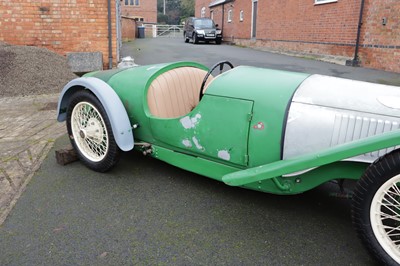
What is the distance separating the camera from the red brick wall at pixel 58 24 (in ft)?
28.7

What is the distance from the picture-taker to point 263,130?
251 cm

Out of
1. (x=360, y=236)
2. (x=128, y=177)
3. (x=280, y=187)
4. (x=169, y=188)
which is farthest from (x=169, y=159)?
(x=360, y=236)

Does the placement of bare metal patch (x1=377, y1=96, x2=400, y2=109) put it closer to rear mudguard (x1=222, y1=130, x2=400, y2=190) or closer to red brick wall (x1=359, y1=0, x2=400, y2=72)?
rear mudguard (x1=222, y1=130, x2=400, y2=190)

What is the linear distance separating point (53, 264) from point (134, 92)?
1694mm

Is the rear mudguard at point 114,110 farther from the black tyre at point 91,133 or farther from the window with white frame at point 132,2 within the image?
the window with white frame at point 132,2

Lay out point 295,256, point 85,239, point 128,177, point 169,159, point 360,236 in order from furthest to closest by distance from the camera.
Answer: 1. point 128,177
2. point 169,159
3. point 85,239
4. point 295,256
5. point 360,236

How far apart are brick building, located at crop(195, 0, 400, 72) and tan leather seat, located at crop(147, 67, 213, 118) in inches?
351

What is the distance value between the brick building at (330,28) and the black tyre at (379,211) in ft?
31.8

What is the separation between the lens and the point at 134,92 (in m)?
3.30

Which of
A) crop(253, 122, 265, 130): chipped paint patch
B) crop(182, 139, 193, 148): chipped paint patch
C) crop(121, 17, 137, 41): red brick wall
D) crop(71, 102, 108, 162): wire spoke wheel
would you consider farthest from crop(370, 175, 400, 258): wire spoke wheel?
crop(121, 17, 137, 41): red brick wall

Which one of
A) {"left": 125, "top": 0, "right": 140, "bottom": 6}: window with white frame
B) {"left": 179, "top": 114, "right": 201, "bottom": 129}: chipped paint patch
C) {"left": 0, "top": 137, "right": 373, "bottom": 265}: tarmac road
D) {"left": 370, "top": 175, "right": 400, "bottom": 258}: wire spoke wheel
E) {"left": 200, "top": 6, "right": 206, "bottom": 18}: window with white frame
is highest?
{"left": 125, "top": 0, "right": 140, "bottom": 6}: window with white frame

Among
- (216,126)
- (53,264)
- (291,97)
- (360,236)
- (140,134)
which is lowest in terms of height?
(53,264)

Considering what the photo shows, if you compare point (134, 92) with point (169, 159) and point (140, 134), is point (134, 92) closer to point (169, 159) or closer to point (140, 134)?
point (140, 134)

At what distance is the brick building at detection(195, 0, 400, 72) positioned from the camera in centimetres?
1045
